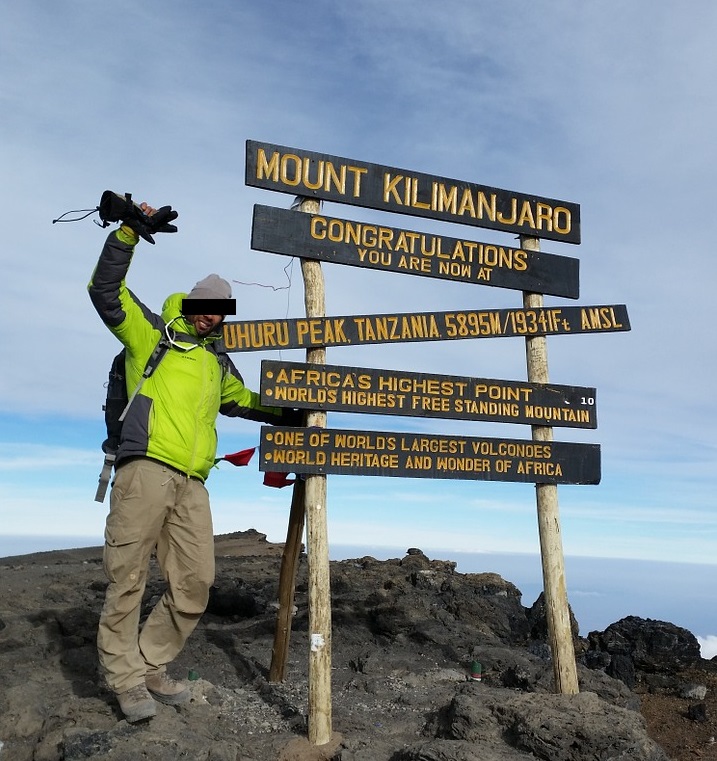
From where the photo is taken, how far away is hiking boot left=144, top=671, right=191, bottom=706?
6012 millimetres

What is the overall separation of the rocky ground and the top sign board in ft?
13.6

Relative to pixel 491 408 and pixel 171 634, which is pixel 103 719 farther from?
pixel 491 408

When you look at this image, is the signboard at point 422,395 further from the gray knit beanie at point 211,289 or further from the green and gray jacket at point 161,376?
the gray knit beanie at point 211,289

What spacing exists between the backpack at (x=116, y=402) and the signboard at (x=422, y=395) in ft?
2.92

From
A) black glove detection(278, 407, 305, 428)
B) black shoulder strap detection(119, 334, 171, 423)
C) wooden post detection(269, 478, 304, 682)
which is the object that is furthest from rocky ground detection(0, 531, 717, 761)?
black glove detection(278, 407, 305, 428)

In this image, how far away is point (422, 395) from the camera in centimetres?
689

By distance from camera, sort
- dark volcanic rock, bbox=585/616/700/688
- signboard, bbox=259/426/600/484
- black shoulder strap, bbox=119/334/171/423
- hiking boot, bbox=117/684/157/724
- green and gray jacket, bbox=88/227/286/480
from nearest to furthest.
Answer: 1. hiking boot, bbox=117/684/157/724
2. green and gray jacket, bbox=88/227/286/480
3. black shoulder strap, bbox=119/334/171/423
4. signboard, bbox=259/426/600/484
5. dark volcanic rock, bbox=585/616/700/688

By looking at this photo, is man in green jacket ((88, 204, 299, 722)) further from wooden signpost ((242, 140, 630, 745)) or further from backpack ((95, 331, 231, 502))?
wooden signpost ((242, 140, 630, 745))

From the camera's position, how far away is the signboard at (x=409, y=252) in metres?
6.57

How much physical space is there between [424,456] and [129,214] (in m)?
3.07

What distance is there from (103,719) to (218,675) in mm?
1740

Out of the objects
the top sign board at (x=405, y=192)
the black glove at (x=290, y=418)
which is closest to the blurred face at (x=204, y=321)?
the black glove at (x=290, y=418)

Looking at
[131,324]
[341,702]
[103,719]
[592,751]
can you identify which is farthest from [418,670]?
[131,324]

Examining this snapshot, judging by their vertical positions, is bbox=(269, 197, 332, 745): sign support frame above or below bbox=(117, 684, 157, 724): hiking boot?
above
